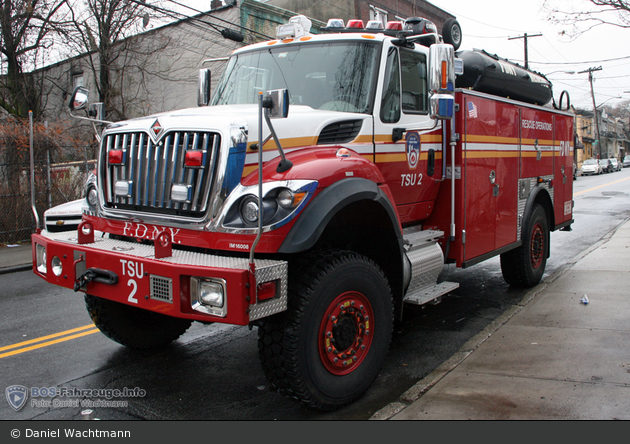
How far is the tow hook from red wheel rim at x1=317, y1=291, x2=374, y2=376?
1371mm

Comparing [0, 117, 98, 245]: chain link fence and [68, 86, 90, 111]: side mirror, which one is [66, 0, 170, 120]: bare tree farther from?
[68, 86, 90, 111]: side mirror

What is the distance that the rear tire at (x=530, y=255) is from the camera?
6.78m

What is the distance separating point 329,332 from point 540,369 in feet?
5.98

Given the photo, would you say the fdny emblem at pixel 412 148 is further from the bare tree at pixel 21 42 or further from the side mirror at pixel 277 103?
the bare tree at pixel 21 42

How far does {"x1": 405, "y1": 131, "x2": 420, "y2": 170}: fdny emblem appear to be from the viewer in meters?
4.86

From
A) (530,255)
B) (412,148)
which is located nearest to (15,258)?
(412,148)

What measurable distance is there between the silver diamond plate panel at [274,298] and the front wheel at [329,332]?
18 centimetres

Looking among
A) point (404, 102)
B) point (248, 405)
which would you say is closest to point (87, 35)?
point (404, 102)

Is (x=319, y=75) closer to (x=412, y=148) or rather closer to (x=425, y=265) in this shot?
(x=412, y=148)

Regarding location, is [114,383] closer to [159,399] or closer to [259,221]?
[159,399]

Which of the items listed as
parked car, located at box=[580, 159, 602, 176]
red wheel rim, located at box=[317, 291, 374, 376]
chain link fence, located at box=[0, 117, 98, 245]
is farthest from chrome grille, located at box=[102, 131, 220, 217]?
parked car, located at box=[580, 159, 602, 176]

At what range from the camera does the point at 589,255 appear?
9164 millimetres

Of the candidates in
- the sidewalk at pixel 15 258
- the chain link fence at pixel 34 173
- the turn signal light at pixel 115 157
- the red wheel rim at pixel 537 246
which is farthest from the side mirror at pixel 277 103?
the chain link fence at pixel 34 173

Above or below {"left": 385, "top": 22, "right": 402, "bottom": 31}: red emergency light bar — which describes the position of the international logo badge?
below
